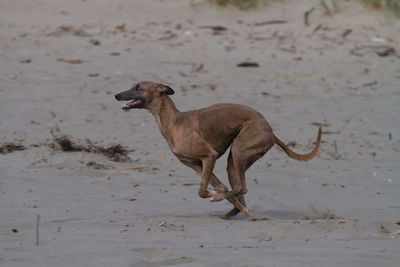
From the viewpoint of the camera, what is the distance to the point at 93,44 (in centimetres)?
1456

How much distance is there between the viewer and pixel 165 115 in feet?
26.0

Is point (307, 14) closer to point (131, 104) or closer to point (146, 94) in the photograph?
point (146, 94)

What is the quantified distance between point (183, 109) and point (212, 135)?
14.4ft

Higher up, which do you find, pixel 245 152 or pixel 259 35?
pixel 245 152

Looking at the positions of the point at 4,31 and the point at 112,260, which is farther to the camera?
the point at 4,31

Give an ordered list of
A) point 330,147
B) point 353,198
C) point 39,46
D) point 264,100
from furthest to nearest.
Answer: point 39,46 < point 264,100 < point 330,147 < point 353,198

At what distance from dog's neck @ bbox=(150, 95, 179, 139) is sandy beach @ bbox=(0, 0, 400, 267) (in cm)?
79

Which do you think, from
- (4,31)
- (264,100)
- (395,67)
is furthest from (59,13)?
(395,67)

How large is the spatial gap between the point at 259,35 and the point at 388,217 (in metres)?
8.29

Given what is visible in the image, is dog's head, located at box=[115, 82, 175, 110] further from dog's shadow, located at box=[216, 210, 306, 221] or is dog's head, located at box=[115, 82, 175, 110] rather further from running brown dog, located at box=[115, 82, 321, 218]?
dog's shadow, located at box=[216, 210, 306, 221]

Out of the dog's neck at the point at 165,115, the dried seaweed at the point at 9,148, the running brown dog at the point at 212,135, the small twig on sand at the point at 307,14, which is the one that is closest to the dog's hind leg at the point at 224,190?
the running brown dog at the point at 212,135

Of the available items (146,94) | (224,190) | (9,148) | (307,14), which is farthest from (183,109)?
(307,14)

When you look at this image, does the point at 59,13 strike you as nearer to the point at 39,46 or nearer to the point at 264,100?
the point at 39,46

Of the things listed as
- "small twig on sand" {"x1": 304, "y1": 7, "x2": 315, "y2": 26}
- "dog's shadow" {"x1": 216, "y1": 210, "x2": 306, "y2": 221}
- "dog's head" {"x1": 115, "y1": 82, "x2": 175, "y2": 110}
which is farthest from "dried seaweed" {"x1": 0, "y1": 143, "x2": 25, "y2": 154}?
"small twig on sand" {"x1": 304, "y1": 7, "x2": 315, "y2": 26}
